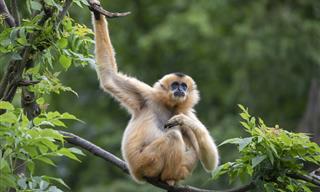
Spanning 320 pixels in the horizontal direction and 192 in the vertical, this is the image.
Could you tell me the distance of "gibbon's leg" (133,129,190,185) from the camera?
1080cm

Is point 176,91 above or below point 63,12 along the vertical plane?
below

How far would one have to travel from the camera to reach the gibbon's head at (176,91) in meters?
11.6

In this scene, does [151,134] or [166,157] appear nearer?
[166,157]

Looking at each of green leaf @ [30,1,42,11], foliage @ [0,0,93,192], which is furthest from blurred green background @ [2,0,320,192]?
green leaf @ [30,1,42,11]

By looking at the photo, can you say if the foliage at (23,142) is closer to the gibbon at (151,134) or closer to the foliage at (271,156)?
the foliage at (271,156)

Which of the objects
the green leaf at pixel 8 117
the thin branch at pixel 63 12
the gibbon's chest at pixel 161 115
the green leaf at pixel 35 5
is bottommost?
the gibbon's chest at pixel 161 115

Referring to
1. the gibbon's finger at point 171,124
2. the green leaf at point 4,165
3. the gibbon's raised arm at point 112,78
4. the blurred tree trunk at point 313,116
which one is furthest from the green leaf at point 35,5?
the blurred tree trunk at point 313,116

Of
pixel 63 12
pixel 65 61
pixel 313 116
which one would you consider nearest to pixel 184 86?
pixel 65 61

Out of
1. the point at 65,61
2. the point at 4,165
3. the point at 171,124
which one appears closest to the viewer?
the point at 4,165

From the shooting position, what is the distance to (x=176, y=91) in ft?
38.0

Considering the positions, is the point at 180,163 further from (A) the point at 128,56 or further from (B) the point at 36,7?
(A) the point at 128,56

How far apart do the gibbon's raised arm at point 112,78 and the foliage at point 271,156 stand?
2.59 metres

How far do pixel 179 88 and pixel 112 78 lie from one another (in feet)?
3.82

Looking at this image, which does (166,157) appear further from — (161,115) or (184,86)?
(184,86)
